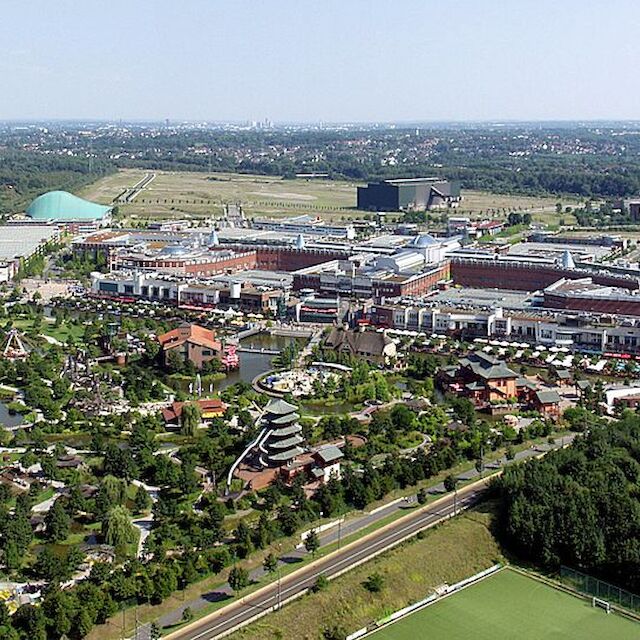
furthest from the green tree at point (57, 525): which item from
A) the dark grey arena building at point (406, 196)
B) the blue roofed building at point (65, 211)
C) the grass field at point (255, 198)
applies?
the dark grey arena building at point (406, 196)

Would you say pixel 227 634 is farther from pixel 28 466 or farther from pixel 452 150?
pixel 452 150

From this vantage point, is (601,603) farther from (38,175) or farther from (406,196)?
(38,175)

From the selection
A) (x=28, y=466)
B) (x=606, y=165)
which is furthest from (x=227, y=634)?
(x=606, y=165)

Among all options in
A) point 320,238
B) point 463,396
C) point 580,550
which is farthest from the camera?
point 320,238

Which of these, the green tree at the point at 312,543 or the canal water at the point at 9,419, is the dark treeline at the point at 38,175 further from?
the green tree at the point at 312,543

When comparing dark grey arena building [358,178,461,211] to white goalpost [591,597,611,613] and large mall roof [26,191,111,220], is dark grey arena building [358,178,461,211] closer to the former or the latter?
large mall roof [26,191,111,220]

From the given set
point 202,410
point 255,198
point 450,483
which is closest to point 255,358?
point 202,410

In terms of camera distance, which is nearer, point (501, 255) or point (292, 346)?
point (292, 346)
